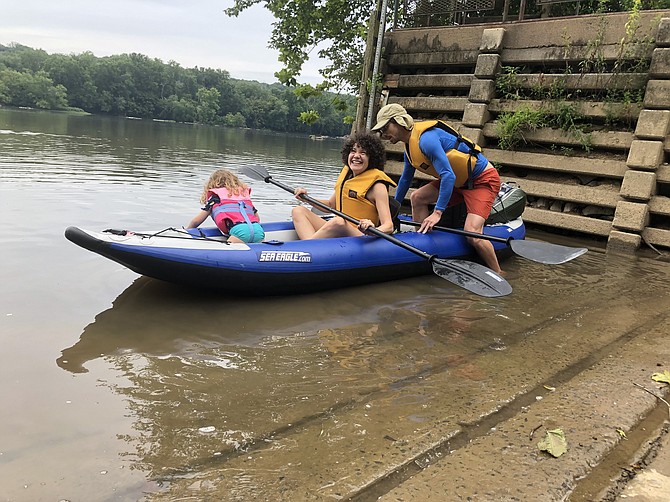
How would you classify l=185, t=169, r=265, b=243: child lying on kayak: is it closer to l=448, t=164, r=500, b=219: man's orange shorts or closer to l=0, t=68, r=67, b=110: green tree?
l=448, t=164, r=500, b=219: man's orange shorts

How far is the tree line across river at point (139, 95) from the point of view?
67.7 m

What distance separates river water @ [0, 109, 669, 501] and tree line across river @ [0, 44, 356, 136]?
61412 millimetres

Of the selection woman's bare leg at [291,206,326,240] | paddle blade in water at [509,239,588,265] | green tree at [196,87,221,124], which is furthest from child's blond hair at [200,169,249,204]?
green tree at [196,87,221,124]

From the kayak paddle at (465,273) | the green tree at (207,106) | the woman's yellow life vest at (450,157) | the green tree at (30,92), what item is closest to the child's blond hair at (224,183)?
the kayak paddle at (465,273)

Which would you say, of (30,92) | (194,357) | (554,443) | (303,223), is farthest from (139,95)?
(554,443)

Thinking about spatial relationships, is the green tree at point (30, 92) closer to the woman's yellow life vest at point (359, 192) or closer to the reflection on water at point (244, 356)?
the woman's yellow life vest at point (359, 192)

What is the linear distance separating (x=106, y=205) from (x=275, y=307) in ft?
15.1

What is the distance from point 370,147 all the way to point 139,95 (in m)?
85.5

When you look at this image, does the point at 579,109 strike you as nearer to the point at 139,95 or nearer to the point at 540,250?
the point at 540,250

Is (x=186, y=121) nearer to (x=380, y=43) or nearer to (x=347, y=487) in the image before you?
(x=380, y=43)

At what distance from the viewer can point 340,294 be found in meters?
4.46

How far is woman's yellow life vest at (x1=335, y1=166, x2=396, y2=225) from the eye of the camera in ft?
15.3

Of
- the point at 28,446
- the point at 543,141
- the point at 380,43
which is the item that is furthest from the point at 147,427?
the point at 380,43

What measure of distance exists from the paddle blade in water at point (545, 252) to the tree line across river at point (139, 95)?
60.9 metres
